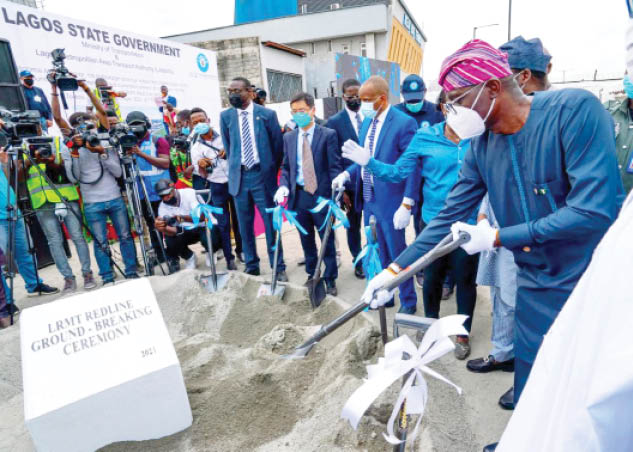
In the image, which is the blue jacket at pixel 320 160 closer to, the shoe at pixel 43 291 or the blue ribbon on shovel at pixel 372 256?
the blue ribbon on shovel at pixel 372 256

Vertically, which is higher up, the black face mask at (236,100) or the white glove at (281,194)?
the black face mask at (236,100)

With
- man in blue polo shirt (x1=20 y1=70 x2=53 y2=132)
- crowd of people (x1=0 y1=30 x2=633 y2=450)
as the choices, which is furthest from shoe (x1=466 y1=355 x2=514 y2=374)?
man in blue polo shirt (x1=20 y1=70 x2=53 y2=132)

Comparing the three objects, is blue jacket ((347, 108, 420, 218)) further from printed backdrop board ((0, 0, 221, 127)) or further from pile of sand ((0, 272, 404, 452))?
printed backdrop board ((0, 0, 221, 127))

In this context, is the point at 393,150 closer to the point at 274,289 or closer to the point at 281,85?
the point at 274,289

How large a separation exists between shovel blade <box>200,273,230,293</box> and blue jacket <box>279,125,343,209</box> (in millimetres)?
991

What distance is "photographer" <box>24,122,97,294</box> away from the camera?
157 inches

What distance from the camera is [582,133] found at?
1.33 m

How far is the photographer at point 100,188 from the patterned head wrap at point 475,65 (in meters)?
3.57

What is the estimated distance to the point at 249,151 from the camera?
4070 millimetres

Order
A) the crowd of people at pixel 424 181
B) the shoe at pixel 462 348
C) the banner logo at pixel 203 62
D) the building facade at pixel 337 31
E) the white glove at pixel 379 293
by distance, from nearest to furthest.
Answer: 1. the crowd of people at pixel 424 181
2. the white glove at pixel 379 293
3. the shoe at pixel 462 348
4. the banner logo at pixel 203 62
5. the building facade at pixel 337 31

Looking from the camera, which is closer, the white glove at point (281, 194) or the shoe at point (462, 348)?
the shoe at point (462, 348)

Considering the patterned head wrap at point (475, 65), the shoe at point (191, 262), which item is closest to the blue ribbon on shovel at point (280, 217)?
the shoe at point (191, 262)

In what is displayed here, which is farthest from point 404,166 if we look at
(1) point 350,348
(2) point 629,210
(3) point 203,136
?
(3) point 203,136

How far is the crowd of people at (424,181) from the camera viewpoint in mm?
1428
